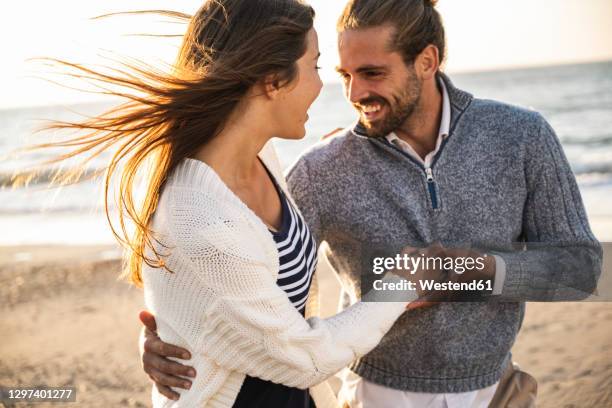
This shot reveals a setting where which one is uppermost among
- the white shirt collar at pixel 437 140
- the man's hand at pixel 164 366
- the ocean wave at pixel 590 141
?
the white shirt collar at pixel 437 140

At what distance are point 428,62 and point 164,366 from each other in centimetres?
173

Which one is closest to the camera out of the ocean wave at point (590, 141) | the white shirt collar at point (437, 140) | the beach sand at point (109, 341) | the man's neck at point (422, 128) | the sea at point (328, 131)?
the white shirt collar at point (437, 140)

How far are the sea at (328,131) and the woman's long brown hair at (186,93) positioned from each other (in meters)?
0.19

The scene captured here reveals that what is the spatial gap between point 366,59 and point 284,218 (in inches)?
37.8

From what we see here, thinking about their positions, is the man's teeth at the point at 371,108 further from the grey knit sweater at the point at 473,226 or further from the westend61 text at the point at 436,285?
the westend61 text at the point at 436,285

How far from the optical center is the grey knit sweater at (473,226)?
2.50 meters

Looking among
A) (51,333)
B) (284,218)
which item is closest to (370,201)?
(284,218)

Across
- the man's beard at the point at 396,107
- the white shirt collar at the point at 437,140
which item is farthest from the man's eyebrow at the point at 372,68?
the white shirt collar at the point at 437,140

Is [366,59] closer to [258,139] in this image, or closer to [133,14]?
[258,139]

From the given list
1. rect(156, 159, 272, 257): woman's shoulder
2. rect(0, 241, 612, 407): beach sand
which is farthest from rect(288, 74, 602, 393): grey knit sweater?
rect(0, 241, 612, 407): beach sand

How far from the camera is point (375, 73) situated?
2.87 m

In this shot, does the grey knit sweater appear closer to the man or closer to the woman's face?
the man

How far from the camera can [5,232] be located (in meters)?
12.1

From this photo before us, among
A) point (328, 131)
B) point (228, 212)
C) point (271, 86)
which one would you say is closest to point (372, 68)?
point (271, 86)
